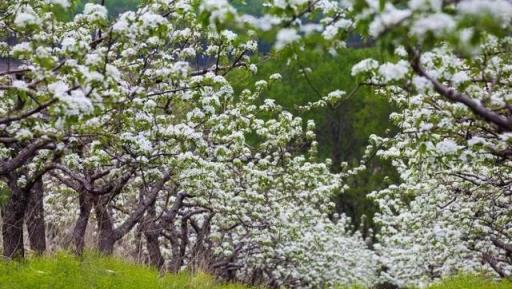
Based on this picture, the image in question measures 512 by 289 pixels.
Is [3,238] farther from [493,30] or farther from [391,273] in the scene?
[391,273]

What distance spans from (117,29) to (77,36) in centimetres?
249

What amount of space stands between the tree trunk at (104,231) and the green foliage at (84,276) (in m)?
0.87

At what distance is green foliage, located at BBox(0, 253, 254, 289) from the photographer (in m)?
8.71

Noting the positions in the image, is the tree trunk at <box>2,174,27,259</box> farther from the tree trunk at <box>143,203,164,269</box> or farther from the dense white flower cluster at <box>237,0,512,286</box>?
the dense white flower cluster at <box>237,0,512,286</box>

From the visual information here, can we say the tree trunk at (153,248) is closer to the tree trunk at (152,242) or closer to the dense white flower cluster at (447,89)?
the tree trunk at (152,242)

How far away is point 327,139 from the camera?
150 feet

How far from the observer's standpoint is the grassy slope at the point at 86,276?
8.72 meters

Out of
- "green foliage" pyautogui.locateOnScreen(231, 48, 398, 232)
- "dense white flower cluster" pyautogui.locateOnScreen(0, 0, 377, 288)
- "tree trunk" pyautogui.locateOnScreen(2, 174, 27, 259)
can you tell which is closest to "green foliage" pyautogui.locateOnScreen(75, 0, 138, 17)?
"dense white flower cluster" pyautogui.locateOnScreen(0, 0, 377, 288)

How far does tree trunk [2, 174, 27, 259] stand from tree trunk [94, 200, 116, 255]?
146 centimetres

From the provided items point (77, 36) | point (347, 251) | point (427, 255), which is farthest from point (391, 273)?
point (77, 36)

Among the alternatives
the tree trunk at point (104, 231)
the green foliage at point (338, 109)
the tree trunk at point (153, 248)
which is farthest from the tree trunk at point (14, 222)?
the green foliage at point (338, 109)

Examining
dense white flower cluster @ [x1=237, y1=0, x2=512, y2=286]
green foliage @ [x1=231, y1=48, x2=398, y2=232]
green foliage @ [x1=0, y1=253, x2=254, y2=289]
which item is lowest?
green foliage @ [x1=0, y1=253, x2=254, y2=289]

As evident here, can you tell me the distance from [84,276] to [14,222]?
183 cm

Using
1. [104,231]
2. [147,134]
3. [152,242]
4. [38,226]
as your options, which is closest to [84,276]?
[147,134]
